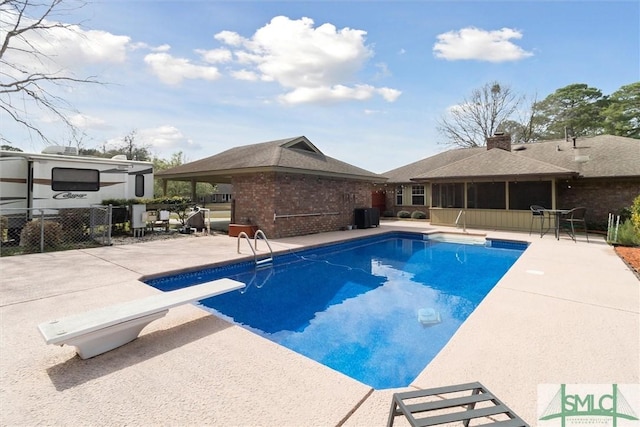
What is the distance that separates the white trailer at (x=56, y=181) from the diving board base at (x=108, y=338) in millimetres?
8141

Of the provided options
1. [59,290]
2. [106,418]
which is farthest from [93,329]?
[59,290]

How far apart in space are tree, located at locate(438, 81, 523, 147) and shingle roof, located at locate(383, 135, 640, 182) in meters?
11.5

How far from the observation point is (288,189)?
11.6 meters

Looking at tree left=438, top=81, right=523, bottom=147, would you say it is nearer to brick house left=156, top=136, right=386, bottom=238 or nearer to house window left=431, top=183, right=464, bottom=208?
house window left=431, top=183, right=464, bottom=208

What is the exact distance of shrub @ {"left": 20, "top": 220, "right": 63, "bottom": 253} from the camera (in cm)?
842

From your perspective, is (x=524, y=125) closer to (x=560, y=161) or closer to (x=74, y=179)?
(x=560, y=161)

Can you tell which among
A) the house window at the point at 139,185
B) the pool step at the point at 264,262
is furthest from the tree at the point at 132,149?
the pool step at the point at 264,262

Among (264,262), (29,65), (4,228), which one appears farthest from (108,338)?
(29,65)

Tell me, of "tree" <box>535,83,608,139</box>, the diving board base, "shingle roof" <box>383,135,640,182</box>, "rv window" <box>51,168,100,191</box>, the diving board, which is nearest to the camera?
the diving board

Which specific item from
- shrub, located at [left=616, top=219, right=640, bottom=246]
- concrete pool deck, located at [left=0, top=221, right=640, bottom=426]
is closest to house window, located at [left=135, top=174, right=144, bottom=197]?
concrete pool deck, located at [left=0, top=221, right=640, bottom=426]

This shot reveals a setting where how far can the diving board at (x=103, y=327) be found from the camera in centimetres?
279

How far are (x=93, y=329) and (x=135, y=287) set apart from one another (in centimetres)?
246

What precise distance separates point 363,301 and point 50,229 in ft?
30.3

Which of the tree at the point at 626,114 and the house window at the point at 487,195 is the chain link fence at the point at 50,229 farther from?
the tree at the point at 626,114
